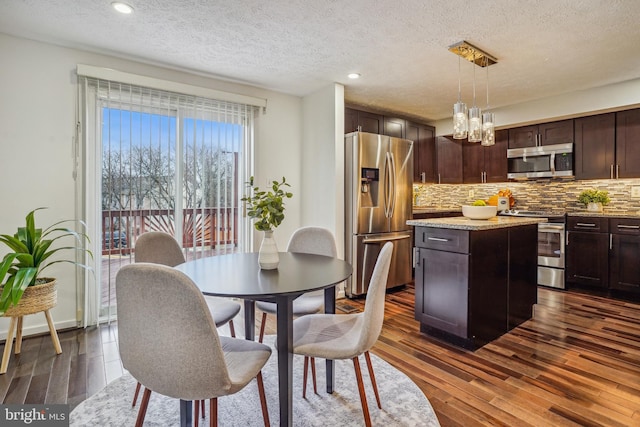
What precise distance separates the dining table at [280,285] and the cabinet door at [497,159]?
12.8ft

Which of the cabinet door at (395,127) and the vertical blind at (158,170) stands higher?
the cabinet door at (395,127)

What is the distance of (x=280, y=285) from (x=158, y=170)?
2.22 metres

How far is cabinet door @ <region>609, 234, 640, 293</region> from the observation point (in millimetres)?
3619

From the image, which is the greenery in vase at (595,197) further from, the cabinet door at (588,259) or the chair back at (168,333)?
the chair back at (168,333)

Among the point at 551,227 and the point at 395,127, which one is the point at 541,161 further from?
the point at 395,127

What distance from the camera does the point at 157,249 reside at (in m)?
2.24

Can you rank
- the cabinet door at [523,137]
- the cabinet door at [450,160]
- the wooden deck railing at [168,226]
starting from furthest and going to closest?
the cabinet door at [450,160], the cabinet door at [523,137], the wooden deck railing at [168,226]

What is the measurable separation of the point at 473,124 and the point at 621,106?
236cm

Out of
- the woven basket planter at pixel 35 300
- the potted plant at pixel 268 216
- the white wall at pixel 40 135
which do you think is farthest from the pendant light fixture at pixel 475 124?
the woven basket planter at pixel 35 300

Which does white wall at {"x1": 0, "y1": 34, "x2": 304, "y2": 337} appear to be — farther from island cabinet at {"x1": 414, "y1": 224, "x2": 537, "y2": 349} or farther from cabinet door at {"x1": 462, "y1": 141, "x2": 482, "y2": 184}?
cabinet door at {"x1": 462, "y1": 141, "x2": 482, "y2": 184}

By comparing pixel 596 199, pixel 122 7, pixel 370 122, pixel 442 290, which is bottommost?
pixel 442 290

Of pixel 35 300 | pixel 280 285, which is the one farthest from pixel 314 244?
pixel 35 300

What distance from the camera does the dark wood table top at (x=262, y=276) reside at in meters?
1.42

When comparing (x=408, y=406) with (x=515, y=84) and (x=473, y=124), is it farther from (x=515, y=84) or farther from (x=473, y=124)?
(x=515, y=84)
